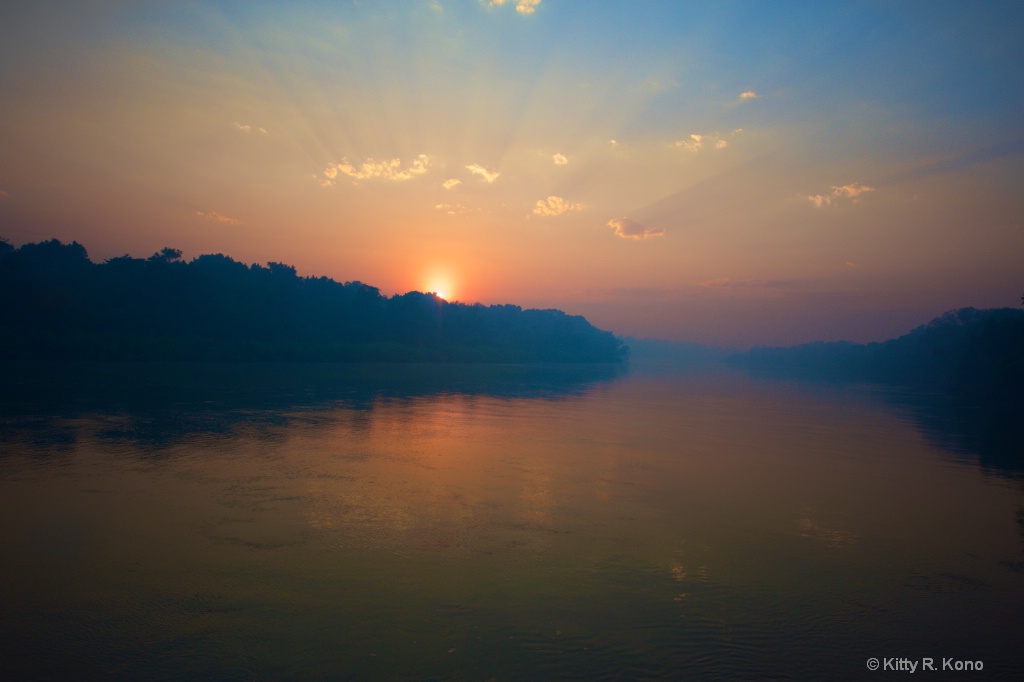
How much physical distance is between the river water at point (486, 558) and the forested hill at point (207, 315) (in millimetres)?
53406

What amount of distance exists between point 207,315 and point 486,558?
84.2 metres

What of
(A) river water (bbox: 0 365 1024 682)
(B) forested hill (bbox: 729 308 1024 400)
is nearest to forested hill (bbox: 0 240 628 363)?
(A) river water (bbox: 0 365 1024 682)

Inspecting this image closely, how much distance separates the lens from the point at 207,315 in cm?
8106

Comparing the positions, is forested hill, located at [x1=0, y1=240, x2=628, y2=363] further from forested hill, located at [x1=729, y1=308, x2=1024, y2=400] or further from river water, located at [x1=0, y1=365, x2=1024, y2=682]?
forested hill, located at [x1=729, y1=308, x2=1024, y2=400]

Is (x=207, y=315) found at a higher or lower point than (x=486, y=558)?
higher

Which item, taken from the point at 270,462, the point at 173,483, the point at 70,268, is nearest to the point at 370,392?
the point at 270,462

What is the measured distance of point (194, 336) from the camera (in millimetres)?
75875

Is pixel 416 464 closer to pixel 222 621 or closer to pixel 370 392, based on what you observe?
pixel 222 621

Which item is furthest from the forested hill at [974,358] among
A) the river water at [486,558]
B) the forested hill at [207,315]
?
the forested hill at [207,315]

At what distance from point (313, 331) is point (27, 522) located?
91.8 m

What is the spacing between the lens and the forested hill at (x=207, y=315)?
2483 inches

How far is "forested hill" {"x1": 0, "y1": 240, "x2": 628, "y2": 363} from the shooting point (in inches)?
2483

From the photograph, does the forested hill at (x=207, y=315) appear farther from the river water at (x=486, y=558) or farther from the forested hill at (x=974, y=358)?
the forested hill at (x=974, y=358)

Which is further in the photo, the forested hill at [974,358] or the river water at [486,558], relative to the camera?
the forested hill at [974,358]
